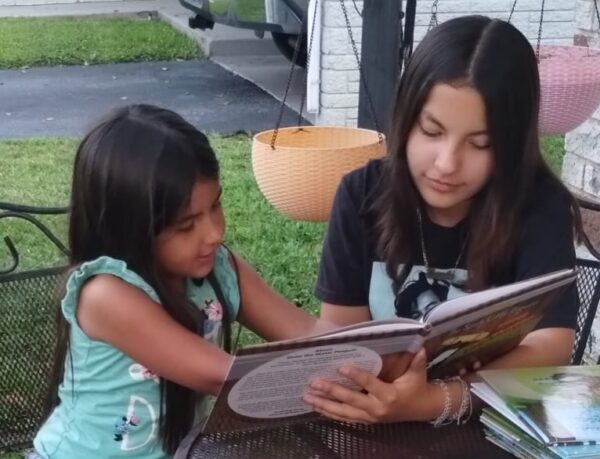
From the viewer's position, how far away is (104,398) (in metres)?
1.89

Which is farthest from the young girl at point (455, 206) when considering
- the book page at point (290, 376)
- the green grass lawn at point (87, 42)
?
the green grass lawn at point (87, 42)

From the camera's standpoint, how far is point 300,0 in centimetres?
860

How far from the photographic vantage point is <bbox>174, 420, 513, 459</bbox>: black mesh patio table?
1.65 meters

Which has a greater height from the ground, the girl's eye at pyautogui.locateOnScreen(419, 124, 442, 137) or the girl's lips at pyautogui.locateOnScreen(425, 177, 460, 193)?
the girl's eye at pyautogui.locateOnScreen(419, 124, 442, 137)

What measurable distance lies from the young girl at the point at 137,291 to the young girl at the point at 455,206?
0.35 metres

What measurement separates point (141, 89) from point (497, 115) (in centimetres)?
742

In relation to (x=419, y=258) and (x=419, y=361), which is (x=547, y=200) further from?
(x=419, y=361)

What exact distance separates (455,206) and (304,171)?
2.97 feet

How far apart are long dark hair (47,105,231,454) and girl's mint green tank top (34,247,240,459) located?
0.03m

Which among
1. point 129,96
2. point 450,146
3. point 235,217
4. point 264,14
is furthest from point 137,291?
point 264,14

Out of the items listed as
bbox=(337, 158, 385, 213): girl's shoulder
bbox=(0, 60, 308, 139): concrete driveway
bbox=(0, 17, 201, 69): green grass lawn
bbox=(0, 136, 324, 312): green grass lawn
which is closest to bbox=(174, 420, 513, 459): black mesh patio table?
bbox=(337, 158, 385, 213): girl's shoulder

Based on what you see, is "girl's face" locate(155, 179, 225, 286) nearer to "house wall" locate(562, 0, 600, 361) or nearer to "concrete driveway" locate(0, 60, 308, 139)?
"house wall" locate(562, 0, 600, 361)

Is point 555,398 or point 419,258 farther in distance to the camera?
point 419,258

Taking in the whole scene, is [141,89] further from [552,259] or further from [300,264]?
[552,259]
